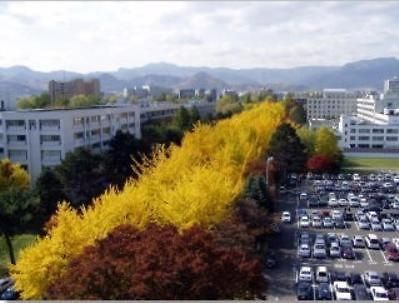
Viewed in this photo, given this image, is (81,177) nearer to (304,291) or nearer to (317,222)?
(317,222)

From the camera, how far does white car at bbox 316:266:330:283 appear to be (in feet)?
34.4

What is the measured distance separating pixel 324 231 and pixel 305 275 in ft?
14.2

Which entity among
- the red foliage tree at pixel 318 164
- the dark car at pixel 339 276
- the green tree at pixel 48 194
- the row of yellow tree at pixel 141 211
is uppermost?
the row of yellow tree at pixel 141 211

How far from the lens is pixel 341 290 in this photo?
9797 mm

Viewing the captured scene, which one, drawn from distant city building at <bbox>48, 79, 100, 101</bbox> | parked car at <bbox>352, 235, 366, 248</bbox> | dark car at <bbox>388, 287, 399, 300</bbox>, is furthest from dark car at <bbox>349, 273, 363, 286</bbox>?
distant city building at <bbox>48, 79, 100, 101</bbox>

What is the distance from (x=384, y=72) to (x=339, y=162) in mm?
113385

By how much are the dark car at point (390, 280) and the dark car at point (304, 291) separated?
154 cm

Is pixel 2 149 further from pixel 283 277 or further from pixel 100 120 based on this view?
pixel 283 277

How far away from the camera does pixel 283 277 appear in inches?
426

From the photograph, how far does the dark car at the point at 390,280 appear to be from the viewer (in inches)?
404

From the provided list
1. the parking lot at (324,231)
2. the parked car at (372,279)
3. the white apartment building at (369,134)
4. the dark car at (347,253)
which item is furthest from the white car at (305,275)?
the white apartment building at (369,134)

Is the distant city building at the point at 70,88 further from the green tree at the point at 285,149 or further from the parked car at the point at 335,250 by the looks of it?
the parked car at the point at 335,250

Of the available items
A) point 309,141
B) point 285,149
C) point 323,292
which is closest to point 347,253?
point 323,292

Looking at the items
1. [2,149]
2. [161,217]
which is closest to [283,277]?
[161,217]
